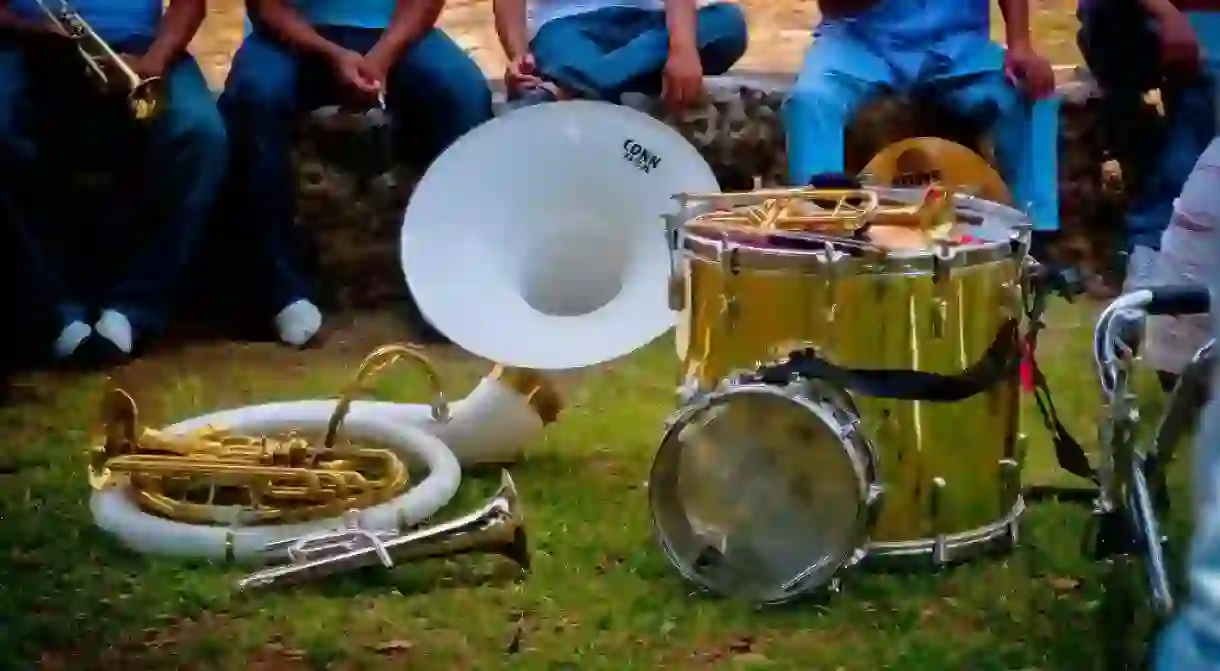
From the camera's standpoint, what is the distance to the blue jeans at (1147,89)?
2250 mm

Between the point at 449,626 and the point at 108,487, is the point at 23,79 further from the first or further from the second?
the point at 449,626

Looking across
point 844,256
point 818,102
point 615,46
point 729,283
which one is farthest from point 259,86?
point 844,256

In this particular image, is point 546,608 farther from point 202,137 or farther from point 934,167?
point 202,137

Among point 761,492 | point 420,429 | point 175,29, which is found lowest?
point 420,429

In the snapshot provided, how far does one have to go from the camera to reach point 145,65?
265 cm

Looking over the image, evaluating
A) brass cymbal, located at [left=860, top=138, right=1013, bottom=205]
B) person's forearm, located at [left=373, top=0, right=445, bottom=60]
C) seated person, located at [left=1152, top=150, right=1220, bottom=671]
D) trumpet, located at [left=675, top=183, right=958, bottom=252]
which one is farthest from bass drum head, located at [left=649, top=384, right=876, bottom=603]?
person's forearm, located at [left=373, top=0, right=445, bottom=60]

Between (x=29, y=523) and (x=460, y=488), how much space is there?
23.6 inches

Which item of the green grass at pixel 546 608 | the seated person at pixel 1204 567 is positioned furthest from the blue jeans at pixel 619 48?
the seated person at pixel 1204 567

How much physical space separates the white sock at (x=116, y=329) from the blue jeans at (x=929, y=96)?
4.15 feet

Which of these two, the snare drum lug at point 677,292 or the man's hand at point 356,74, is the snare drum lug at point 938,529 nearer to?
the snare drum lug at point 677,292

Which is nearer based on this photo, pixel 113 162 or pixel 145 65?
pixel 145 65

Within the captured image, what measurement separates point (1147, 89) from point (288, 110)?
63.7 inches

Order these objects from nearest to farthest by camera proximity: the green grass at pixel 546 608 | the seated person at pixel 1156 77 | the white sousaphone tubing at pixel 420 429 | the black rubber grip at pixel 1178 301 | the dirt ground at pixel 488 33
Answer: the black rubber grip at pixel 1178 301
the green grass at pixel 546 608
the white sousaphone tubing at pixel 420 429
the seated person at pixel 1156 77
the dirt ground at pixel 488 33

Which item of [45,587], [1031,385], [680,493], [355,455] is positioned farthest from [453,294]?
[1031,385]
